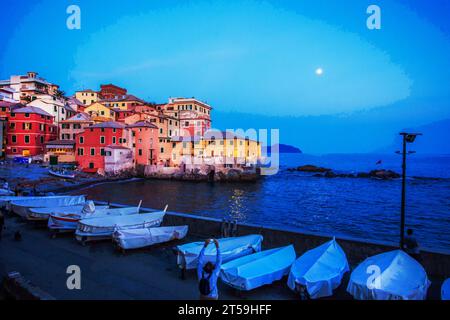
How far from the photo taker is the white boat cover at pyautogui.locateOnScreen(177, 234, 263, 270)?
31.6 ft

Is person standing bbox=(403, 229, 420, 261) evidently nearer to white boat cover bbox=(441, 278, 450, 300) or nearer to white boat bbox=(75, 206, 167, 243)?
white boat cover bbox=(441, 278, 450, 300)

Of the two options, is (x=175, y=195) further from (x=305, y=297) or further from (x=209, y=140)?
(x=305, y=297)

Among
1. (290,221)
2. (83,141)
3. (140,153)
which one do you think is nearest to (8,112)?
(83,141)

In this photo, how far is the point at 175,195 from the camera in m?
48.0

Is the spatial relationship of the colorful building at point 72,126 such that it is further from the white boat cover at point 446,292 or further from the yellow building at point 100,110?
the white boat cover at point 446,292

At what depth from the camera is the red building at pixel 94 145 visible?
195 ft

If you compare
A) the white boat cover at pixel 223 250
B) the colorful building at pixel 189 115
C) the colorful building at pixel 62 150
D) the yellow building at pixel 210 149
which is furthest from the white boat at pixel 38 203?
the colorful building at pixel 189 115

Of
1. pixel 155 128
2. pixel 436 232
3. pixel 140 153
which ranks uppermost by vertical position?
pixel 155 128

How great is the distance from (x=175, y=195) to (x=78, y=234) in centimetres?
3528

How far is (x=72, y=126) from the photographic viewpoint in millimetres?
68625

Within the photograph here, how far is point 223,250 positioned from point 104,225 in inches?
237

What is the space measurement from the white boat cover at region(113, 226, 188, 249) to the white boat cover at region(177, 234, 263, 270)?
2305 mm

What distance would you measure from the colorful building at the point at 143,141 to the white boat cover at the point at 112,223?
5309cm

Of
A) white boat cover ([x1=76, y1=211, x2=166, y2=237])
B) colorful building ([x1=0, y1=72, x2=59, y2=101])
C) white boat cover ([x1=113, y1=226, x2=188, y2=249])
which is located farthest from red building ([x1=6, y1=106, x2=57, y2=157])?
white boat cover ([x1=113, y1=226, x2=188, y2=249])
